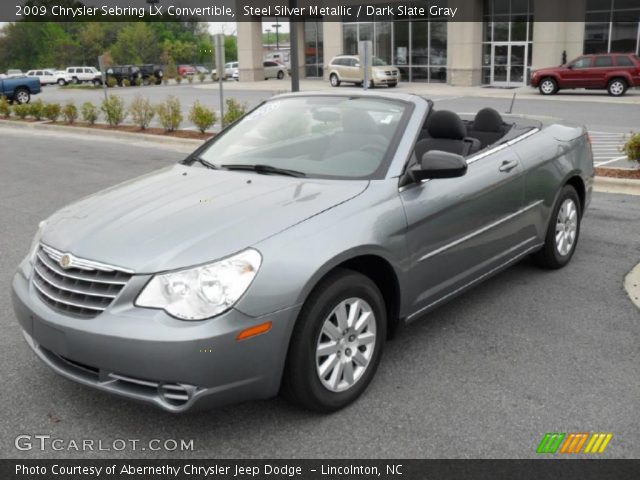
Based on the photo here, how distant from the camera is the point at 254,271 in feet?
10.6

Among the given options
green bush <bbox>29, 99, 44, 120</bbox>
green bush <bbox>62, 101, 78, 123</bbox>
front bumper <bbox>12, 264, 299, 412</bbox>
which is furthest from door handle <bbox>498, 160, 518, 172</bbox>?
green bush <bbox>29, 99, 44, 120</bbox>

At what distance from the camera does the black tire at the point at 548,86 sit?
2908cm

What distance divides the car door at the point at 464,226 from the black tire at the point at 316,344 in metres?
0.53

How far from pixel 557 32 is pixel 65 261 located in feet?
110

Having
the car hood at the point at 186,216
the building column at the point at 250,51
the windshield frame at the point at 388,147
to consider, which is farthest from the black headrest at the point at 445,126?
the building column at the point at 250,51

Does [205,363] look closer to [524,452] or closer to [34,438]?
[34,438]

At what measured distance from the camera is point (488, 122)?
586cm

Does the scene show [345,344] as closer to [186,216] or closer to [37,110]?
[186,216]

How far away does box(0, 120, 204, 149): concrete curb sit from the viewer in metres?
16.4

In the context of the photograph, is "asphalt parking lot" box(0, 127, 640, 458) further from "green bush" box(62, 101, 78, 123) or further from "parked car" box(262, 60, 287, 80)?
"parked car" box(262, 60, 287, 80)

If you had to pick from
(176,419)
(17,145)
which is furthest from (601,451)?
(17,145)

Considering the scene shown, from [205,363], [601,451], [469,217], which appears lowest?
[601,451]

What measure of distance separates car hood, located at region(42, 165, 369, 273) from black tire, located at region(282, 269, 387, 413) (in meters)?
0.38

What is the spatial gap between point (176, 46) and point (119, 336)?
9681 cm
